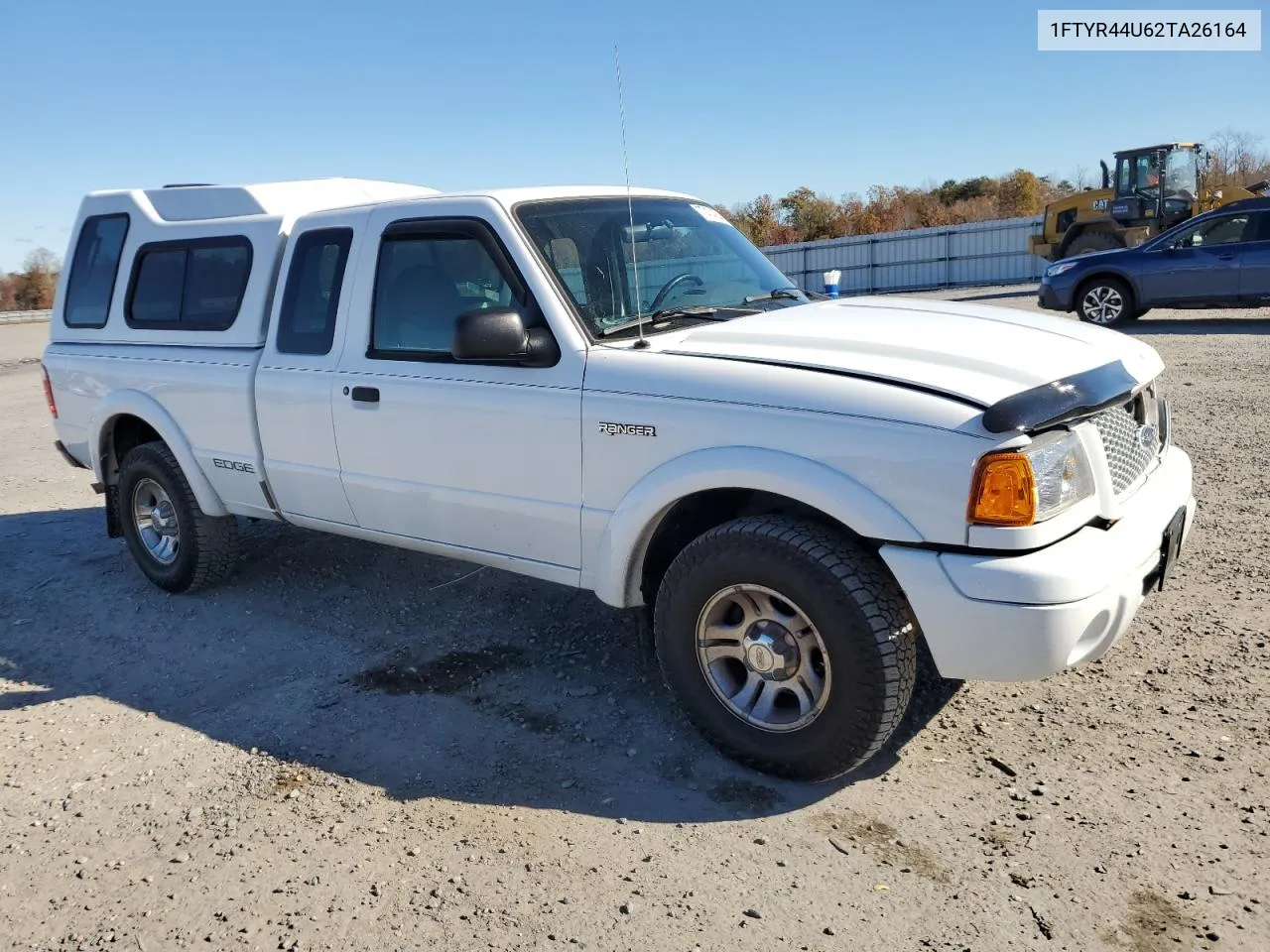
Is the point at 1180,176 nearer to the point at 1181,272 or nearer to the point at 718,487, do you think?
the point at 1181,272

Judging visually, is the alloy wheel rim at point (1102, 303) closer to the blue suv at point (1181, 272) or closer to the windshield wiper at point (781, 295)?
the blue suv at point (1181, 272)

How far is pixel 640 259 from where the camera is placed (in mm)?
4203

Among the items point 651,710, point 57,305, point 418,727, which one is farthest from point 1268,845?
point 57,305

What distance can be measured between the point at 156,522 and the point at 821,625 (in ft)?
13.9

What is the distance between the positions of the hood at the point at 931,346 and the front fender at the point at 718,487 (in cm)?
35

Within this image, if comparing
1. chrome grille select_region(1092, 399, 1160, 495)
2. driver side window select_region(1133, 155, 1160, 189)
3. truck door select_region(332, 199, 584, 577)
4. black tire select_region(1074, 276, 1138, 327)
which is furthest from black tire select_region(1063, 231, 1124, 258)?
truck door select_region(332, 199, 584, 577)

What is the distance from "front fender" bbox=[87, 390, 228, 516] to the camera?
17.4 feet

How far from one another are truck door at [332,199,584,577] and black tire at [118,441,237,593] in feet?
4.68

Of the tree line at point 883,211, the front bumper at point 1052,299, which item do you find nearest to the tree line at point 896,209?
the tree line at point 883,211

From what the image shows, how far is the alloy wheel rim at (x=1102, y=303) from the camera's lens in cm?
1461

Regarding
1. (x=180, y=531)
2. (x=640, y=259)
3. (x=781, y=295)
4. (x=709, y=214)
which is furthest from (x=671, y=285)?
(x=180, y=531)

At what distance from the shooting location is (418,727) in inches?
154

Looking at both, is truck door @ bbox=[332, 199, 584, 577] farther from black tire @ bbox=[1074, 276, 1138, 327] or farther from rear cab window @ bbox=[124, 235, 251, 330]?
black tire @ bbox=[1074, 276, 1138, 327]

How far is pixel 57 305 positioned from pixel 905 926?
235 inches
